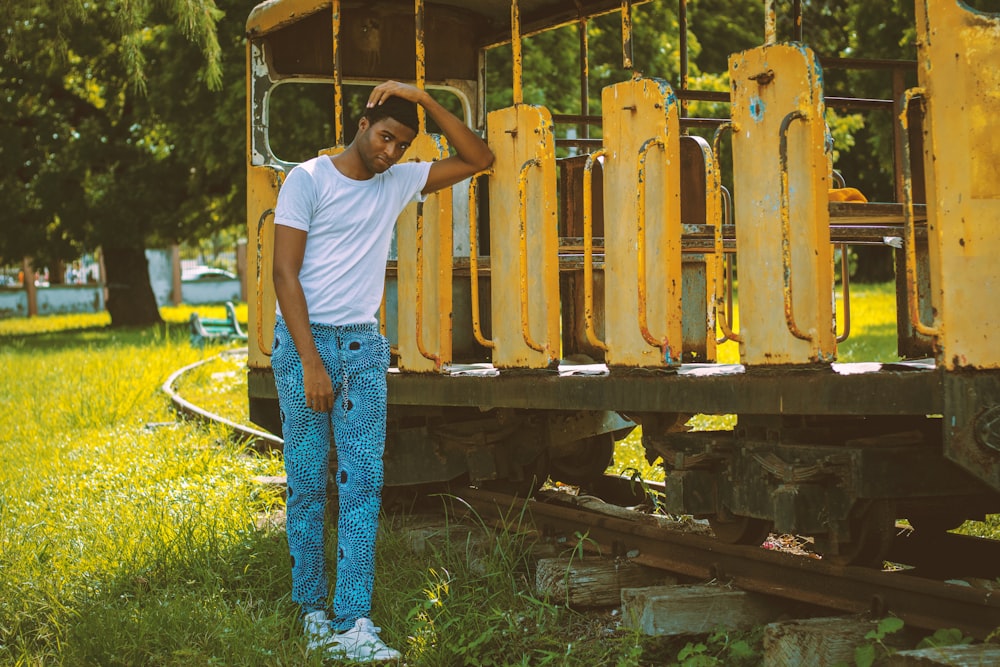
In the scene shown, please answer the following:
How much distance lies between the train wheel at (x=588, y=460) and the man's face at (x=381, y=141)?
2.65 metres

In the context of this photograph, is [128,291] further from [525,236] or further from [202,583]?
[525,236]

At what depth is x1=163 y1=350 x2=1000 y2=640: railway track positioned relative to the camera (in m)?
3.67

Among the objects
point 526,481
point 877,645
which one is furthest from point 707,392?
point 526,481

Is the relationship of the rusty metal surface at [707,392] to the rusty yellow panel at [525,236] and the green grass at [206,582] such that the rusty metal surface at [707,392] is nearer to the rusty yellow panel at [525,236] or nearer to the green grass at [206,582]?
the rusty yellow panel at [525,236]

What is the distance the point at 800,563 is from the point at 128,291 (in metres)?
A: 25.7

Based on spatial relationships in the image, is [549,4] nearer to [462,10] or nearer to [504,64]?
[462,10]

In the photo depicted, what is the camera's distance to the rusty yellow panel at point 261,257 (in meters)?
5.84

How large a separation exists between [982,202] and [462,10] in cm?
391

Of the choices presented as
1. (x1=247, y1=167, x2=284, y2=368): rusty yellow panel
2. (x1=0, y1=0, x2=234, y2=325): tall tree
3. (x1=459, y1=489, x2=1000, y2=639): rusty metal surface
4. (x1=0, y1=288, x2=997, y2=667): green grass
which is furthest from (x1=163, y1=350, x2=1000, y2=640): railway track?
(x1=0, y1=0, x2=234, y2=325): tall tree

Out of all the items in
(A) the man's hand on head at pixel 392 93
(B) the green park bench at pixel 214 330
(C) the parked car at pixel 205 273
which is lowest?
(B) the green park bench at pixel 214 330

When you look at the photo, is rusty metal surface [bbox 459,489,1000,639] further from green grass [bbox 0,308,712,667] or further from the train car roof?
the train car roof

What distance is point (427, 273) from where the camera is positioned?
5.23 meters

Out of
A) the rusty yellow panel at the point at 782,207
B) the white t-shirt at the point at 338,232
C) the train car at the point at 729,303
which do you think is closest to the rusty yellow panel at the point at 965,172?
the train car at the point at 729,303

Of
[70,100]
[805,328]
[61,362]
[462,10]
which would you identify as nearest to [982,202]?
[805,328]
